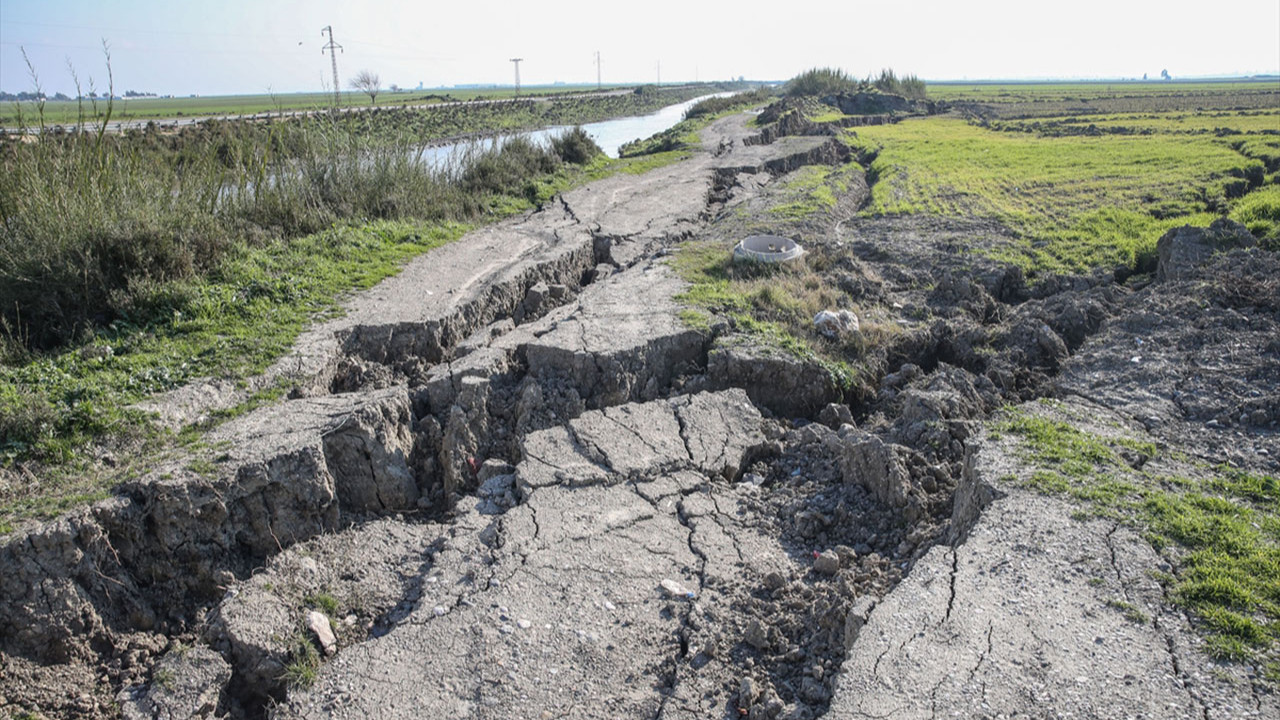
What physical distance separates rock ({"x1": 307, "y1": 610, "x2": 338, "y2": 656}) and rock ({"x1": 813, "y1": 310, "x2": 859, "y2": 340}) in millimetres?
5035

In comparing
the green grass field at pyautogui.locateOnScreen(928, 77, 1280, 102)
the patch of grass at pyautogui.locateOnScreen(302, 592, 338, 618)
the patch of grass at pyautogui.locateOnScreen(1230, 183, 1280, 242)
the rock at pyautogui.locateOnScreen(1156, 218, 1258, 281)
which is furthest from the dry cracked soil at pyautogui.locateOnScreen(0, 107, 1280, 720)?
the green grass field at pyautogui.locateOnScreen(928, 77, 1280, 102)

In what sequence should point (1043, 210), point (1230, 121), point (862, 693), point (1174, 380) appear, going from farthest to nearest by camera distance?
point (1230, 121)
point (1043, 210)
point (1174, 380)
point (862, 693)

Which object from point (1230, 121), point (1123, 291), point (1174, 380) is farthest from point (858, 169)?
point (1230, 121)

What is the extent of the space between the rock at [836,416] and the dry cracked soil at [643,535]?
4 cm

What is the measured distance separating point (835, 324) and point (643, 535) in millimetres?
3604

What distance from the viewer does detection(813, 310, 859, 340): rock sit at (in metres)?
7.17

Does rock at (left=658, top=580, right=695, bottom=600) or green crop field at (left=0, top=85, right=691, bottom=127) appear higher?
green crop field at (left=0, top=85, right=691, bottom=127)

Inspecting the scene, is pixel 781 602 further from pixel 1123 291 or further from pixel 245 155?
pixel 245 155

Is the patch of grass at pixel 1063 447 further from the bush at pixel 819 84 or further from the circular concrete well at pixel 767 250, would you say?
the bush at pixel 819 84

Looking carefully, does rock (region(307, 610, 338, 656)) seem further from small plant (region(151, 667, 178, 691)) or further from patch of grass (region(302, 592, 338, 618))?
small plant (region(151, 667, 178, 691))

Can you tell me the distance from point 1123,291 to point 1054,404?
3950 mm

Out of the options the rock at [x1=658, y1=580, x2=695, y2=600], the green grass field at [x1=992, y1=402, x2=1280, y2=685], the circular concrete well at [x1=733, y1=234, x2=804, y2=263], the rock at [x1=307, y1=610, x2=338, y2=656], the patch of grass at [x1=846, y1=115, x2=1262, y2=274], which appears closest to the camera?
the green grass field at [x1=992, y1=402, x2=1280, y2=685]

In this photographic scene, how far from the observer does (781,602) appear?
13.2 ft

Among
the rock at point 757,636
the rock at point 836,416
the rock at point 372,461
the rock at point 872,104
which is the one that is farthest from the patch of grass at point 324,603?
the rock at point 872,104
